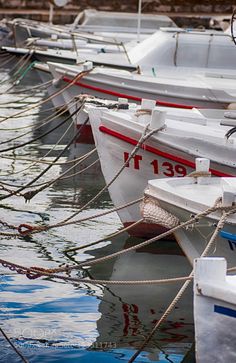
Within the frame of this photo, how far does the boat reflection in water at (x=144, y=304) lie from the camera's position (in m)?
6.76

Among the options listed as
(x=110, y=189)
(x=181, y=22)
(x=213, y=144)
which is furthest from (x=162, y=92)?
(x=181, y=22)

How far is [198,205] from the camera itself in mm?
6738

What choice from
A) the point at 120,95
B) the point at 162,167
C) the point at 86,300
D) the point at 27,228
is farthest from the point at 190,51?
the point at 86,300

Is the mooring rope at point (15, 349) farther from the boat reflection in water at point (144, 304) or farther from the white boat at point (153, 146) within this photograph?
the white boat at point (153, 146)

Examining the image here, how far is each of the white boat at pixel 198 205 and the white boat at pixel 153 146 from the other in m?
0.79

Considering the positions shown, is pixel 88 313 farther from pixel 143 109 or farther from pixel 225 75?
pixel 225 75

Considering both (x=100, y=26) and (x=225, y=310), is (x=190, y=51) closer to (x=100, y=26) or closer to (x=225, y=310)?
(x=225, y=310)

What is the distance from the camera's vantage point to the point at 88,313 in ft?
23.9

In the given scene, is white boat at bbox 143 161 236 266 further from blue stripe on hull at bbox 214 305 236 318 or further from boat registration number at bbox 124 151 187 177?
blue stripe on hull at bbox 214 305 236 318

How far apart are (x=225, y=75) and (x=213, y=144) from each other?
5.14m

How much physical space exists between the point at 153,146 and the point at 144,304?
5.25 ft

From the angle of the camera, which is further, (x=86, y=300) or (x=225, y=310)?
(x=86, y=300)

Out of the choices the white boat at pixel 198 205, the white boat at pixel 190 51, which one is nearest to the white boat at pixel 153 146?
the white boat at pixel 198 205

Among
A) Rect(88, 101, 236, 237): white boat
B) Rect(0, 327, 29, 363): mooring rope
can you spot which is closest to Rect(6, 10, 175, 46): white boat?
Rect(88, 101, 236, 237): white boat
